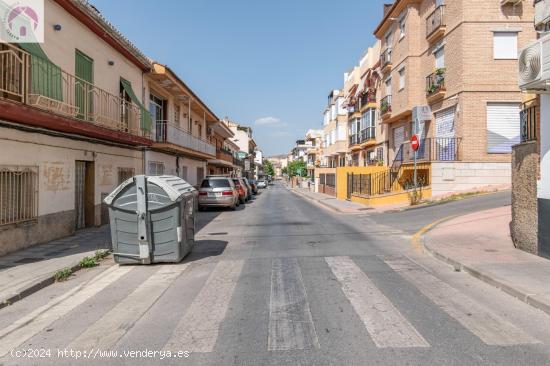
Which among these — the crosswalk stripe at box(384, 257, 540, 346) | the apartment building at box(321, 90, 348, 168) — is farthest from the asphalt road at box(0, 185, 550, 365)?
the apartment building at box(321, 90, 348, 168)

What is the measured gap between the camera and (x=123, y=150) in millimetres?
15031

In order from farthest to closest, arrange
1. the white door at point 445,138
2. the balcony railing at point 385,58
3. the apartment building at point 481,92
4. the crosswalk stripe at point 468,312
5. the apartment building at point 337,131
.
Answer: the apartment building at point 337,131
the balcony railing at point 385,58
the white door at point 445,138
the apartment building at point 481,92
the crosswalk stripe at point 468,312

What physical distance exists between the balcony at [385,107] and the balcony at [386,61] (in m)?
1.98

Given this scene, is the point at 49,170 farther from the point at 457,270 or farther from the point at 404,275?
the point at 457,270

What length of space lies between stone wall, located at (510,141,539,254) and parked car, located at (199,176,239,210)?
1419cm

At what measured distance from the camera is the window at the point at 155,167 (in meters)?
17.8

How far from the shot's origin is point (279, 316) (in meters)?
4.63

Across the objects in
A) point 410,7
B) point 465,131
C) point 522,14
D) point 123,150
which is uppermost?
point 410,7

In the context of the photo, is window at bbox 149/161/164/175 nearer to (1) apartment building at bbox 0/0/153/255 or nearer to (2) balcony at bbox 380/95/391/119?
(1) apartment building at bbox 0/0/153/255

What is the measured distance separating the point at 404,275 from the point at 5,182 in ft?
27.6

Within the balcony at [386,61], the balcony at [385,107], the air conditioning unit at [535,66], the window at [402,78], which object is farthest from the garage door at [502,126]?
the air conditioning unit at [535,66]

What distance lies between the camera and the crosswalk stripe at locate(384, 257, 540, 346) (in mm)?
4035

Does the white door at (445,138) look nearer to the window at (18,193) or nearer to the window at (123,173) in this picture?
the window at (123,173)

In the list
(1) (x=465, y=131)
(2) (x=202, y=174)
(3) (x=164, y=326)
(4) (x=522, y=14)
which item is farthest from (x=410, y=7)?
(3) (x=164, y=326)
